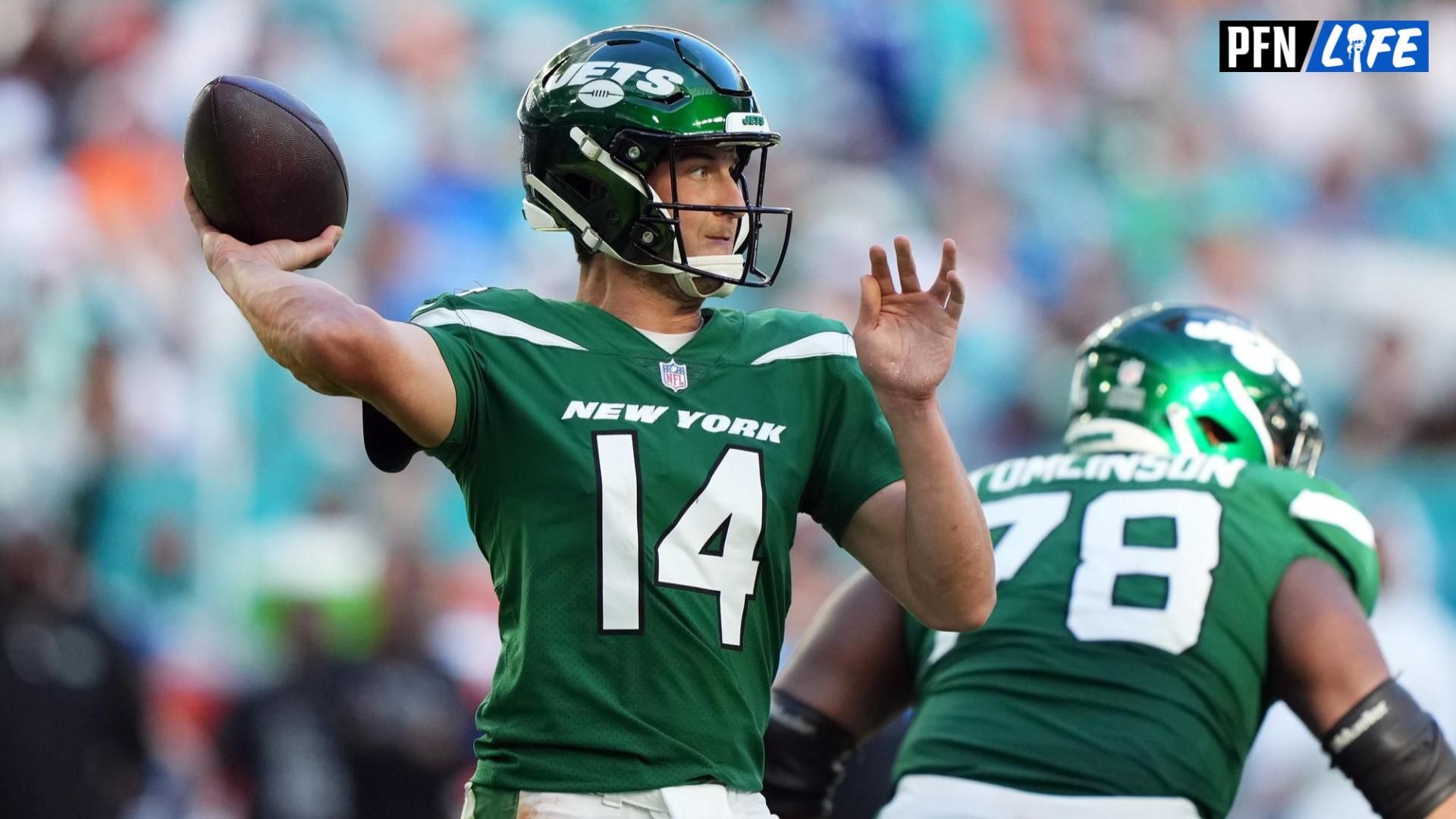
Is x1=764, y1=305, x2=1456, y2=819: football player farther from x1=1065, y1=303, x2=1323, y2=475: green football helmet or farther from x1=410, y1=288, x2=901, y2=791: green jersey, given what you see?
x1=410, y1=288, x2=901, y2=791: green jersey

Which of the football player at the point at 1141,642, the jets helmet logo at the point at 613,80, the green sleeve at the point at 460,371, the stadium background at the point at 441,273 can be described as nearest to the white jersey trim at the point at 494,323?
the green sleeve at the point at 460,371

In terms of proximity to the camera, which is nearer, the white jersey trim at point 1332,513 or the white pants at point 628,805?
the white pants at point 628,805

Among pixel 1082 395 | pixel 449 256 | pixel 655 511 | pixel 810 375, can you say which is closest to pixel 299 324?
pixel 655 511

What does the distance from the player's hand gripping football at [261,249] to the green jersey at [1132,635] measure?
5.38 feet

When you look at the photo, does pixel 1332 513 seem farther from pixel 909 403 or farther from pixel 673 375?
pixel 673 375

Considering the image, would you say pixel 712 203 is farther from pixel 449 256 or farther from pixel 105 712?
pixel 449 256

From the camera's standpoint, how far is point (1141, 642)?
3.82 metres

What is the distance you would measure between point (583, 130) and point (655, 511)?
0.70 m

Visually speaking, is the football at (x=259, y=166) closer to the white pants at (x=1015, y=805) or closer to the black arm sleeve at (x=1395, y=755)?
the white pants at (x=1015, y=805)

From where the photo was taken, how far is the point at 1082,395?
4.38 meters

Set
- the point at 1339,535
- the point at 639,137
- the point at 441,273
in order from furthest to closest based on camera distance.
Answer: the point at 441,273, the point at 1339,535, the point at 639,137

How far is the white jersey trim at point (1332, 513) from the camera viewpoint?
12.9ft

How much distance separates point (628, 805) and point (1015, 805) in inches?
45.4

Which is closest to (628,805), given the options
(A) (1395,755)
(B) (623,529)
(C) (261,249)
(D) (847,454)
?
(B) (623,529)
